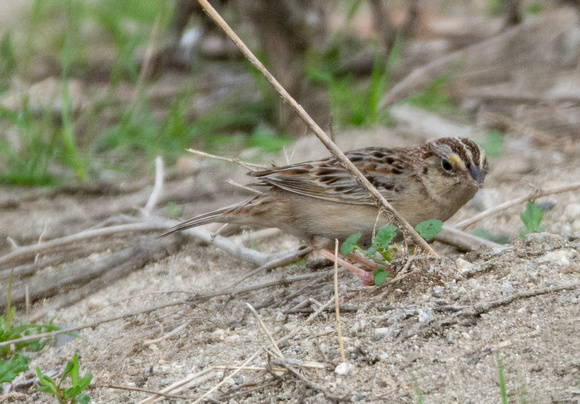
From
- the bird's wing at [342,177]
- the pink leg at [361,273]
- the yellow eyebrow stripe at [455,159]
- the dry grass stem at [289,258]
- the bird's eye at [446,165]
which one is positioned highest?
the yellow eyebrow stripe at [455,159]

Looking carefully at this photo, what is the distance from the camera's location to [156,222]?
548cm

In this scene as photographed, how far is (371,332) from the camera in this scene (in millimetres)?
3602

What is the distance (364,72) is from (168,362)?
20.4 ft

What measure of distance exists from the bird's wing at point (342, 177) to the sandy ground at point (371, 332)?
520mm

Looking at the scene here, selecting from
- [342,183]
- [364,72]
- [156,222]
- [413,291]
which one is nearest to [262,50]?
[364,72]

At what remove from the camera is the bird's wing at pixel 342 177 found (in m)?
4.50

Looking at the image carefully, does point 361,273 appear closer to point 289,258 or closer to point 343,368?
point 289,258

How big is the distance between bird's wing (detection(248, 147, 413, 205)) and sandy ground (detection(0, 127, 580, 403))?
0.52m

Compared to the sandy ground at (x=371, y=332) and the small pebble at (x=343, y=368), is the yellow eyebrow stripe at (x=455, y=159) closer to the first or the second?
the sandy ground at (x=371, y=332)

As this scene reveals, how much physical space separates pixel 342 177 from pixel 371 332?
4.13ft

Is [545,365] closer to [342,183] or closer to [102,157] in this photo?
[342,183]

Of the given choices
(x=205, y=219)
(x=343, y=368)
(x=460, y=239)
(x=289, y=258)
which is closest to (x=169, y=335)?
(x=205, y=219)

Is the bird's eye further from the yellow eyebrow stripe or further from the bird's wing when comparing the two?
the bird's wing

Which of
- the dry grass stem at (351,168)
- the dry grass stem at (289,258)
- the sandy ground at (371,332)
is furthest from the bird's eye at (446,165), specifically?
the dry grass stem at (289,258)
